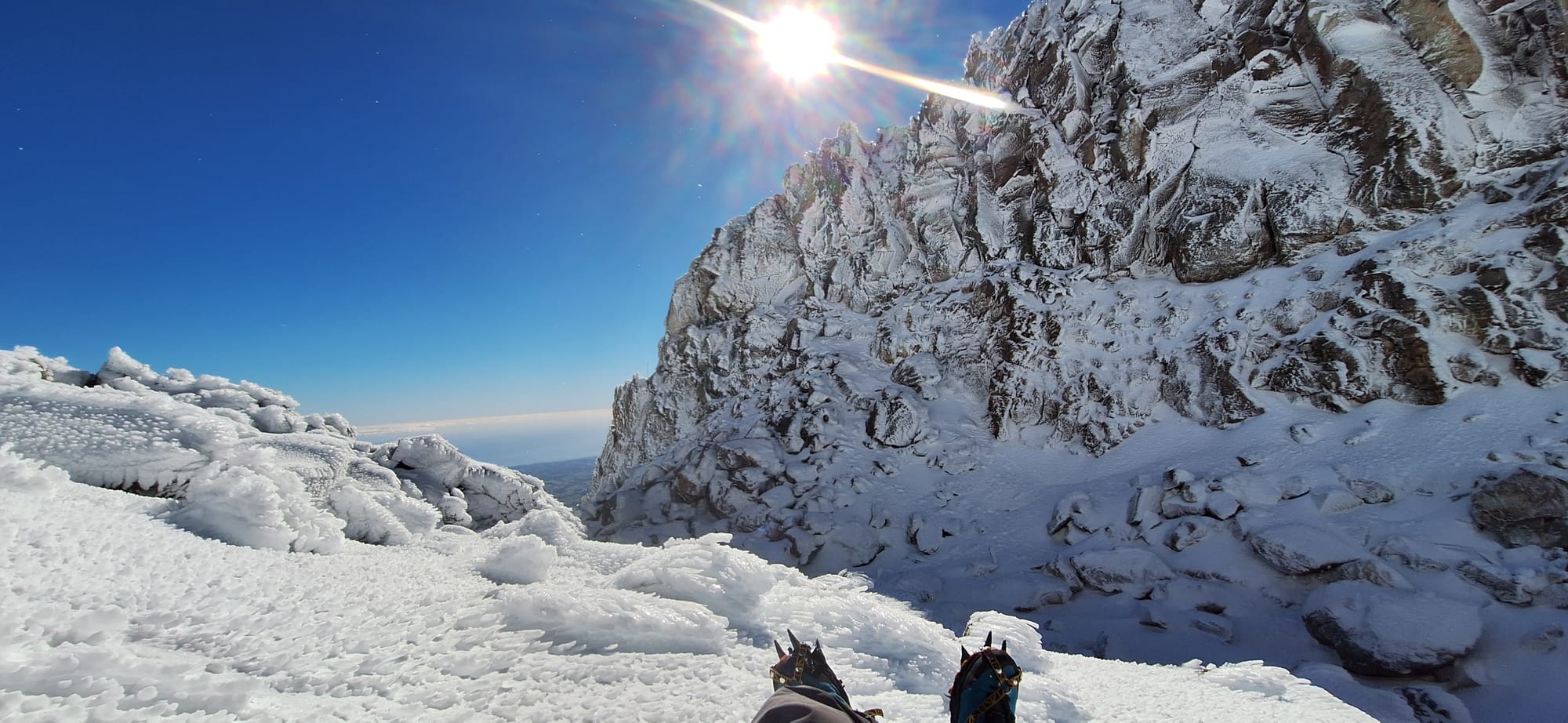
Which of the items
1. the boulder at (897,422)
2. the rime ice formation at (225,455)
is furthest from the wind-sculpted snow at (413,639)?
the boulder at (897,422)

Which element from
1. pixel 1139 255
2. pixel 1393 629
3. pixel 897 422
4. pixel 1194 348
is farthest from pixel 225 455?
pixel 1139 255

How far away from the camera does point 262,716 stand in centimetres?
304

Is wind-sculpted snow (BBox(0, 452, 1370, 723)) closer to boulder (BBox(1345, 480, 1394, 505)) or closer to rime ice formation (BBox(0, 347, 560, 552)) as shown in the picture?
rime ice formation (BBox(0, 347, 560, 552))

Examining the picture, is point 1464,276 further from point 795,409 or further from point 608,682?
point 608,682

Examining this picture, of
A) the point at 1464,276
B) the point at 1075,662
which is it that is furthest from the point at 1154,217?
the point at 1075,662

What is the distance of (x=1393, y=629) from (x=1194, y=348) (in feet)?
37.1

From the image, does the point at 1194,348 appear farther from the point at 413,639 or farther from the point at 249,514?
the point at 249,514

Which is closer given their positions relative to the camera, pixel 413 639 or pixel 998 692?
pixel 998 692

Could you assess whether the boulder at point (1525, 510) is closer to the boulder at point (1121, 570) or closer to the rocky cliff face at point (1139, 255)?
the rocky cliff face at point (1139, 255)

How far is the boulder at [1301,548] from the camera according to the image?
13102 millimetres

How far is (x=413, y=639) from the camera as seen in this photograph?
14.5 ft

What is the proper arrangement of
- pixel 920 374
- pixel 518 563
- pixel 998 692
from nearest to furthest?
pixel 998 692, pixel 518 563, pixel 920 374

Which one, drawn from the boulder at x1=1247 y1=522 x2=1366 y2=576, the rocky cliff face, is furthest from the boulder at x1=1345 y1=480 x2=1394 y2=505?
the rocky cliff face

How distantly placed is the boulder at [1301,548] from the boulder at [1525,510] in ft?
7.88
